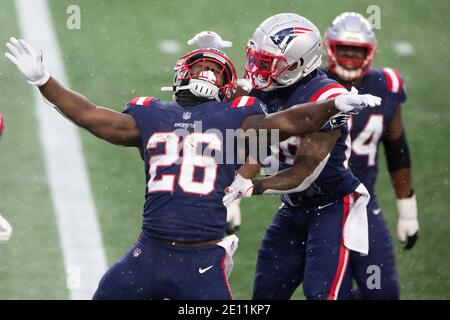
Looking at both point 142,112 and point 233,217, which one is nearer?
point 142,112

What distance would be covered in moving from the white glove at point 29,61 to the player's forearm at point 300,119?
1.20 m

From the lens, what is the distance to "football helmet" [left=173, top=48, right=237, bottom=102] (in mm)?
6398

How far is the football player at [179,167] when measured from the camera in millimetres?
6062

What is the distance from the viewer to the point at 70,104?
6219 mm

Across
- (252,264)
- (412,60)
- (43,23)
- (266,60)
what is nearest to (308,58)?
(266,60)

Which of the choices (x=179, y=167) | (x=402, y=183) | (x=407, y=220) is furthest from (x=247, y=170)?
(x=407, y=220)

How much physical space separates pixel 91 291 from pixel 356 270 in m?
1.90

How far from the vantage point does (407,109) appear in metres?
10.6

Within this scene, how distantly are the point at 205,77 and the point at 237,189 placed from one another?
0.63 meters

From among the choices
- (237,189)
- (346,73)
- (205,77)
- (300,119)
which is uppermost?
(346,73)

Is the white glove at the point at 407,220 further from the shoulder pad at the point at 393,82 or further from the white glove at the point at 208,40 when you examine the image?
the white glove at the point at 208,40

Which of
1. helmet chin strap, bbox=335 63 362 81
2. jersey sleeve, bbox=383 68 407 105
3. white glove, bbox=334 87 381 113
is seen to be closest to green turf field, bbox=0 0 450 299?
jersey sleeve, bbox=383 68 407 105

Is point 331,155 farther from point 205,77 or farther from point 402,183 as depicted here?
point 402,183

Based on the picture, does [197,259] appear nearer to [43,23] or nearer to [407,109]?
[407,109]
